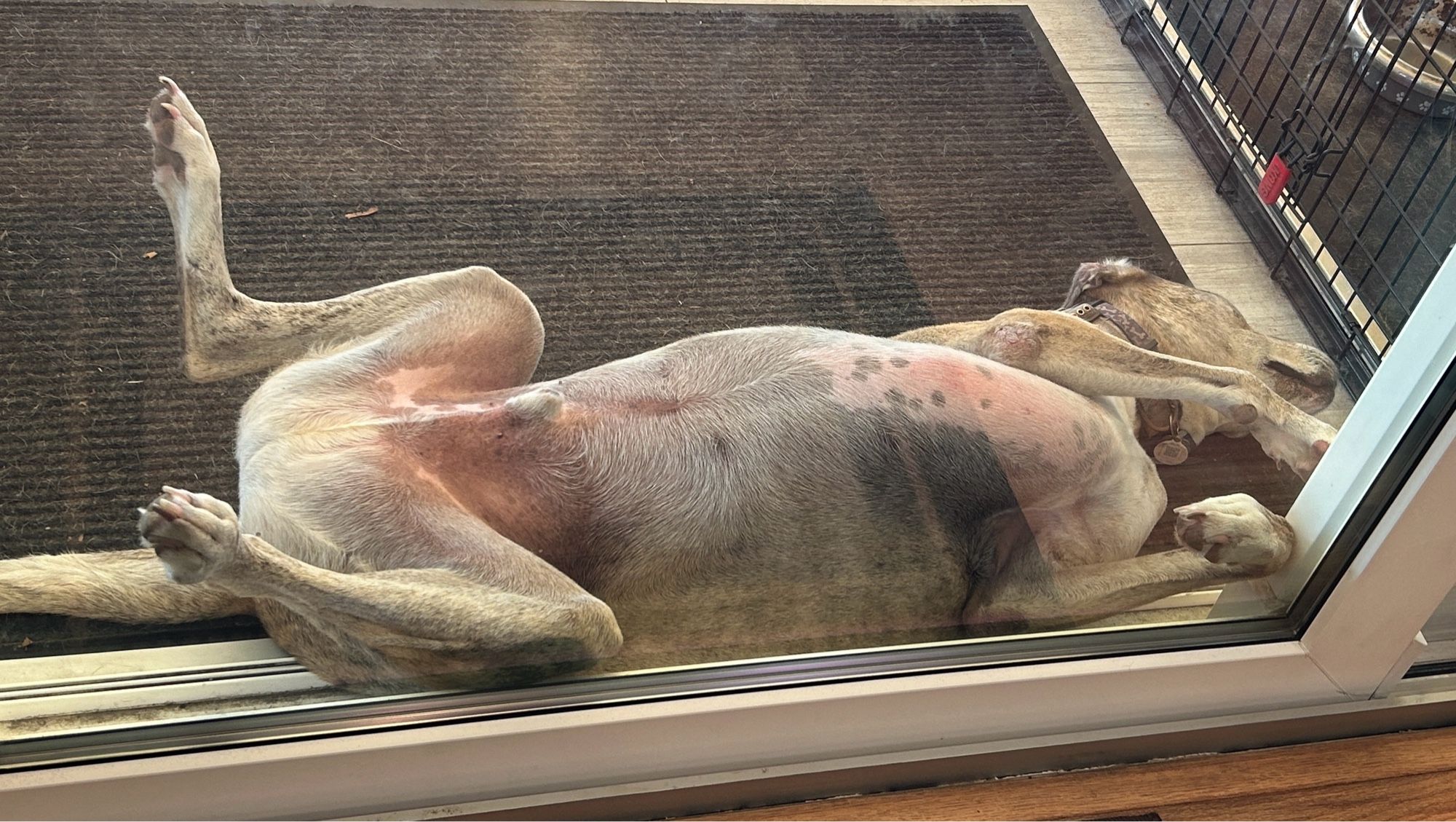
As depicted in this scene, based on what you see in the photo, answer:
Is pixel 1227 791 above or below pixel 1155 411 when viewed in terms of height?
below

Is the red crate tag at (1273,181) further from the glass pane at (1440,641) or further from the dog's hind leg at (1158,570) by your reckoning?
the glass pane at (1440,641)

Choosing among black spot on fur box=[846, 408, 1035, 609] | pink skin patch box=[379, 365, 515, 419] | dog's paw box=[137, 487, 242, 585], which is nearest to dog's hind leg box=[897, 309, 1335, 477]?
black spot on fur box=[846, 408, 1035, 609]

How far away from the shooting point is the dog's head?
4.26 ft

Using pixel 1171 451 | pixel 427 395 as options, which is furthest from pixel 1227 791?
pixel 427 395

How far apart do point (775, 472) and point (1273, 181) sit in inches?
29.8

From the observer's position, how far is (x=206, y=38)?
1.17 metres

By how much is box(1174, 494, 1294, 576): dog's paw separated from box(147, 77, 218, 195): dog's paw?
1.08 meters

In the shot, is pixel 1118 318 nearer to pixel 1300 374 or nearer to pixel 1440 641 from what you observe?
pixel 1300 374

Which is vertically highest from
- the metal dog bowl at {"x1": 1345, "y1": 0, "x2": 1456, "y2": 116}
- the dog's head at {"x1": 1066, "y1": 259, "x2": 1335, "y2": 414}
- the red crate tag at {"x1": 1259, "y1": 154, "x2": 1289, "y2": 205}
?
the metal dog bowl at {"x1": 1345, "y1": 0, "x2": 1456, "y2": 116}

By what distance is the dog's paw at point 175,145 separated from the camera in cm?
112

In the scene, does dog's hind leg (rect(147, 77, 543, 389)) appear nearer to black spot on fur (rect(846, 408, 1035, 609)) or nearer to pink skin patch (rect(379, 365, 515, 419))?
pink skin patch (rect(379, 365, 515, 419))

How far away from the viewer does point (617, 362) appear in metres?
1.20

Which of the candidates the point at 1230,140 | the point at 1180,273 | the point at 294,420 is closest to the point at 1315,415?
the point at 1180,273

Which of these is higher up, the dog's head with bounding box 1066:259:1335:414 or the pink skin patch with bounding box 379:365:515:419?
the dog's head with bounding box 1066:259:1335:414
